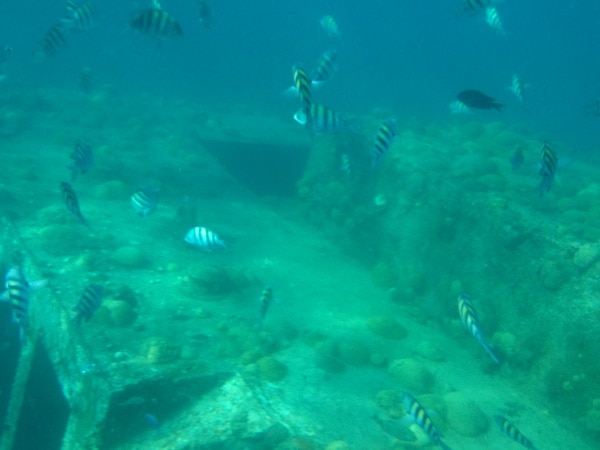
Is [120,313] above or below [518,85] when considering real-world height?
below

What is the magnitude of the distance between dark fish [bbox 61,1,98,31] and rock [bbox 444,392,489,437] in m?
9.14

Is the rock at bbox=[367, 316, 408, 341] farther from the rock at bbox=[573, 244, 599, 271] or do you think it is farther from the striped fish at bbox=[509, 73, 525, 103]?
the striped fish at bbox=[509, 73, 525, 103]

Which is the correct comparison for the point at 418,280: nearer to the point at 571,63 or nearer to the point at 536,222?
→ the point at 536,222

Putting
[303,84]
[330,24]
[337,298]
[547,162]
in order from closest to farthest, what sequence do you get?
[303,84], [547,162], [337,298], [330,24]

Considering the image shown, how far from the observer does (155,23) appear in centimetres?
619

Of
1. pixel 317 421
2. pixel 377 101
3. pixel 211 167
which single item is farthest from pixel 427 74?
pixel 317 421

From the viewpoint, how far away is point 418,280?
431 inches

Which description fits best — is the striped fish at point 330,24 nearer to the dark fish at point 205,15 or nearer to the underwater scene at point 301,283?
the underwater scene at point 301,283

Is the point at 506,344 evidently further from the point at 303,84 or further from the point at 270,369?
the point at 303,84

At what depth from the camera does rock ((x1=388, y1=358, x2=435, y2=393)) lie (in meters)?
7.35

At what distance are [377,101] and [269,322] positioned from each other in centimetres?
4144

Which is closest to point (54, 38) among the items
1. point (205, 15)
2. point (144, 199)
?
point (205, 15)

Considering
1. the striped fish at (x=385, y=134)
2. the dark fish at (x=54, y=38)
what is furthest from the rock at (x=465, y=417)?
the dark fish at (x=54, y=38)

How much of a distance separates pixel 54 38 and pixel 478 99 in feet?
24.2
